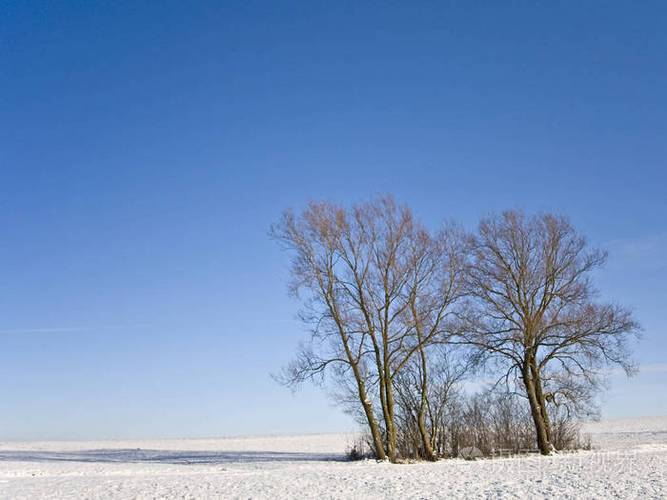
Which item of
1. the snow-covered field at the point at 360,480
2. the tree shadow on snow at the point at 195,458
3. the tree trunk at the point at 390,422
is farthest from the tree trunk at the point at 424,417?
the tree shadow on snow at the point at 195,458

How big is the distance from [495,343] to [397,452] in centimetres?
669

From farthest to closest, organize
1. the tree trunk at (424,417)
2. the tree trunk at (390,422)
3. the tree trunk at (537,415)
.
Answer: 1. the tree trunk at (537,415)
2. the tree trunk at (424,417)
3. the tree trunk at (390,422)

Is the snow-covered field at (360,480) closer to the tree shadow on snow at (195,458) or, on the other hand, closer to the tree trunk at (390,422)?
the tree trunk at (390,422)

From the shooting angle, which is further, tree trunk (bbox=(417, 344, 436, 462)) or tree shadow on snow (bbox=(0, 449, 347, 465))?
tree shadow on snow (bbox=(0, 449, 347, 465))

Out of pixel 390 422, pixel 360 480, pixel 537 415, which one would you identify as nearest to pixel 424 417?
pixel 390 422

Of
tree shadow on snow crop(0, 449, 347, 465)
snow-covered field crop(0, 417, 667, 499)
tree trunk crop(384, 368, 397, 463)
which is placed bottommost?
snow-covered field crop(0, 417, 667, 499)

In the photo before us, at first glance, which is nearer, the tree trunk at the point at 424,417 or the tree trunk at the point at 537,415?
the tree trunk at the point at 424,417

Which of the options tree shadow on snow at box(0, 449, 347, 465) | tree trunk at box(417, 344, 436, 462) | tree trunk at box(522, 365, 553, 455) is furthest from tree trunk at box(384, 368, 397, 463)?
tree trunk at box(522, 365, 553, 455)

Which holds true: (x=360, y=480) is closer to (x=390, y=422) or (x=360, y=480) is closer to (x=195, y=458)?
(x=390, y=422)

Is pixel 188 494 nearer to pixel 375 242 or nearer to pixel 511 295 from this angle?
pixel 375 242

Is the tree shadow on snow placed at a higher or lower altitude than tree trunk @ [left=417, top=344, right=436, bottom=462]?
lower

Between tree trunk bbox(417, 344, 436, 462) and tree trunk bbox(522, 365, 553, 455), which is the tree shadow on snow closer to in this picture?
tree trunk bbox(417, 344, 436, 462)

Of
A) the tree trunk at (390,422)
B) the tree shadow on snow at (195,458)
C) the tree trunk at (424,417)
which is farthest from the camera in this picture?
the tree shadow on snow at (195,458)

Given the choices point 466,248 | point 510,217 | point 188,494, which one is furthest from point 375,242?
point 188,494
